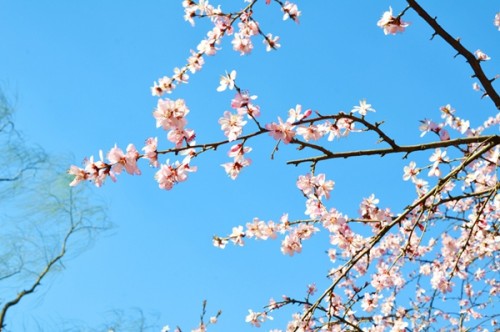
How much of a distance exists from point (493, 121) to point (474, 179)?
3318 millimetres

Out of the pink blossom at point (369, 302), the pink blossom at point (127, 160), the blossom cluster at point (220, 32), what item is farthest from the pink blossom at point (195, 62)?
the pink blossom at point (369, 302)

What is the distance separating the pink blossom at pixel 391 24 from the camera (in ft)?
9.71

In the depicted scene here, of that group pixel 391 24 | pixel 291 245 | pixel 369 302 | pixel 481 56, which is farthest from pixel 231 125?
pixel 481 56

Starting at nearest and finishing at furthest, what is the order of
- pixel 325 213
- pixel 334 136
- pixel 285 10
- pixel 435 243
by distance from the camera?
pixel 334 136
pixel 325 213
pixel 285 10
pixel 435 243

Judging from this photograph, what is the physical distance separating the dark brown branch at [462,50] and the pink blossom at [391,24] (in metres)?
0.21

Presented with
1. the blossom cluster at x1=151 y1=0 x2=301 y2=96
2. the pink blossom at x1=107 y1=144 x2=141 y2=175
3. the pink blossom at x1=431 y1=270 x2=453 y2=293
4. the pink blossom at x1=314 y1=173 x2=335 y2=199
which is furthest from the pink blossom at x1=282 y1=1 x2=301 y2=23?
the pink blossom at x1=431 y1=270 x2=453 y2=293

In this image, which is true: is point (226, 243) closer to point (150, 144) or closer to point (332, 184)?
point (332, 184)

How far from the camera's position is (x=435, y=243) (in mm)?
5820

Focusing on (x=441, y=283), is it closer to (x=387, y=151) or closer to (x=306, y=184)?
(x=306, y=184)

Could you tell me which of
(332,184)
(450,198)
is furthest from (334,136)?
(450,198)

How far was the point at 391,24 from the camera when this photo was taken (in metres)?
2.98

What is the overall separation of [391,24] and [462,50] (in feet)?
1.49

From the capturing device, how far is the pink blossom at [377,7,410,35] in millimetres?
2961

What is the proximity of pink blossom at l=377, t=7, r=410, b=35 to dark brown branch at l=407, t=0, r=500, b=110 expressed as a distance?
21cm
